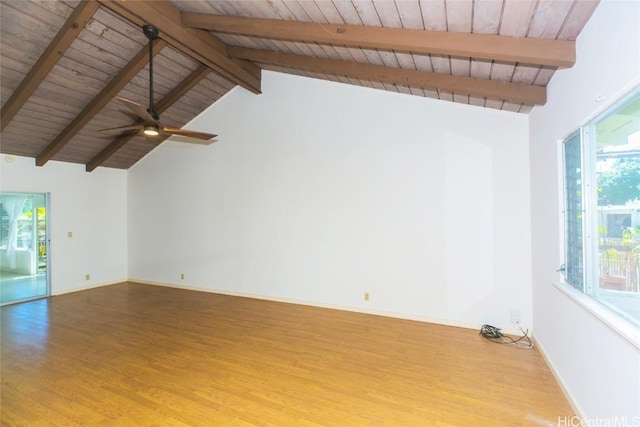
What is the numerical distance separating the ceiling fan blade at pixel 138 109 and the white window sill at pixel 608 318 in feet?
12.9

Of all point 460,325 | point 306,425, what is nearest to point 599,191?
point 460,325

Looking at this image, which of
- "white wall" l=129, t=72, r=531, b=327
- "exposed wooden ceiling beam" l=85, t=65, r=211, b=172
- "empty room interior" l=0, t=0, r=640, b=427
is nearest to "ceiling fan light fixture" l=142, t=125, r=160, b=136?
"empty room interior" l=0, t=0, r=640, b=427

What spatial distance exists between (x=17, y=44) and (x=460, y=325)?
6225 mm

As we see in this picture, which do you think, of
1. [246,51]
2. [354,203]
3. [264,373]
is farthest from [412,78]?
[264,373]

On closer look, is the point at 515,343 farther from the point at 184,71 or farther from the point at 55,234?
the point at 55,234

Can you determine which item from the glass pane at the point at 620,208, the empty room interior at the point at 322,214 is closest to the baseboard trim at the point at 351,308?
the empty room interior at the point at 322,214

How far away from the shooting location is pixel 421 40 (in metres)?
2.37

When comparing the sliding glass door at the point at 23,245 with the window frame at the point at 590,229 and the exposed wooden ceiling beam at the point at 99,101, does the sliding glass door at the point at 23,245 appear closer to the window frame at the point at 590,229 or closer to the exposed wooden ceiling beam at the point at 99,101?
the exposed wooden ceiling beam at the point at 99,101

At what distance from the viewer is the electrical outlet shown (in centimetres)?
353

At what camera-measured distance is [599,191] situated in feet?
6.66

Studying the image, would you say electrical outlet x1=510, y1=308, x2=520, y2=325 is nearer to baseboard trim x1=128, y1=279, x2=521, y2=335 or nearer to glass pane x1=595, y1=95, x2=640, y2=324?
baseboard trim x1=128, y1=279, x2=521, y2=335

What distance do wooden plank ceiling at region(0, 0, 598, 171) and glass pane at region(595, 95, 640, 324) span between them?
728 mm

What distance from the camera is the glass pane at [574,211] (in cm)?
226

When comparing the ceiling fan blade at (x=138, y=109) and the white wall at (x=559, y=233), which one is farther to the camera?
the ceiling fan blade at (x=138, y=109)
